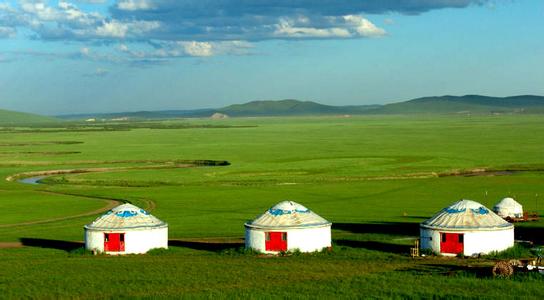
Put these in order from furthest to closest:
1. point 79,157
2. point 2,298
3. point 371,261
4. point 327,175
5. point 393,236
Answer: point 79,157 → point 327,175 → point 393,236 → point 371,261 → point 2,298

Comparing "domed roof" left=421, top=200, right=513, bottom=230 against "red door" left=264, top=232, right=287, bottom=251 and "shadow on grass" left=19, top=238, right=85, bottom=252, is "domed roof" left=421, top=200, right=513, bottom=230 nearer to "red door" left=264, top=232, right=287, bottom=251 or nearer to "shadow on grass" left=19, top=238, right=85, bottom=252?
"red door" left=264, top=232, right=287, bottom=251

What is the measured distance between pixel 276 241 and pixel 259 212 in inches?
941

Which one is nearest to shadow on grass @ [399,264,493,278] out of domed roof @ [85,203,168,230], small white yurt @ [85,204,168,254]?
small white yurt @ [85,204,168,254]

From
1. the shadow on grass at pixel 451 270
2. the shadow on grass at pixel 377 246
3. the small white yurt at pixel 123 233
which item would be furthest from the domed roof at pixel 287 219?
the shadow on grass at pixel 451 270

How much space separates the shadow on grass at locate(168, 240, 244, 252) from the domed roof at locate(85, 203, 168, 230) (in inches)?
136

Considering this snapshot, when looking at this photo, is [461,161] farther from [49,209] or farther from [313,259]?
[313,259]

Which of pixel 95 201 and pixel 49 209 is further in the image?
pixel 95 201

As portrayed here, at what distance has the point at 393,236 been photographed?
201 ft

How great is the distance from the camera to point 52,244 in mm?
61469

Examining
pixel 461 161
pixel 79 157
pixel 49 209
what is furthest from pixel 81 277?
pixel 79 157

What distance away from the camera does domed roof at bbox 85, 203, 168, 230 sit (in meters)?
55.5

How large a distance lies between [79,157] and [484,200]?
320 feet

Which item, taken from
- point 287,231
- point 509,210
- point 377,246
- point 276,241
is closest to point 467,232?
point 377,246

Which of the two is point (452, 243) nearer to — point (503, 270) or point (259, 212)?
point (503, 270)
